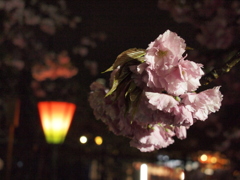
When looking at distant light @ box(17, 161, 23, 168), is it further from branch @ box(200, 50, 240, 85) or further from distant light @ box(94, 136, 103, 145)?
branch @ box(200, 50, 240, 85)

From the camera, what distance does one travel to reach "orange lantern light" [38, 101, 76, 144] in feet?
15.9

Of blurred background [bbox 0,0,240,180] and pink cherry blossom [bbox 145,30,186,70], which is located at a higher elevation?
blurred background [bbox 0,0,240,180]

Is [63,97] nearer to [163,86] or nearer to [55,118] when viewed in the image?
[55,118]

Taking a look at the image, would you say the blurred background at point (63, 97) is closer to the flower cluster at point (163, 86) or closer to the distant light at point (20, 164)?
the distant light at point (20, 164)

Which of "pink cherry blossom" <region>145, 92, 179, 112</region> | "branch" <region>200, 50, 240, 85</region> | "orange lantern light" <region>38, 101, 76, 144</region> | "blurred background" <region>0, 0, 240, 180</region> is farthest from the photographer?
"blurred background" <region>0, 0, 240, 180</region>

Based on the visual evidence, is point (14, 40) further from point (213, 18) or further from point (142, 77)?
point (142, 77)

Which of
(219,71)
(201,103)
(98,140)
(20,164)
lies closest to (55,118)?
(219,71)

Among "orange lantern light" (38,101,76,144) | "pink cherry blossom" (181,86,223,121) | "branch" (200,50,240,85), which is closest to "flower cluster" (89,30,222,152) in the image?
"pink cherry blossom" (181,86,223,121)

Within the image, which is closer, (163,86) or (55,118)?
(163,86)

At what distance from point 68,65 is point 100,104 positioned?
7.81 meters

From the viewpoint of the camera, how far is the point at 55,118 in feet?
16.0

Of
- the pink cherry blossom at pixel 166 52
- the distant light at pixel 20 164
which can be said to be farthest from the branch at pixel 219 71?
the distant light at pixel 20 164

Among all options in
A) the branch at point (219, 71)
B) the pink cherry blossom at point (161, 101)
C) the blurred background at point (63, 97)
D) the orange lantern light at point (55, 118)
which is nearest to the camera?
the pink cherry blossom at point (161, 101)

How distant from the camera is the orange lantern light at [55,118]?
191 inches
